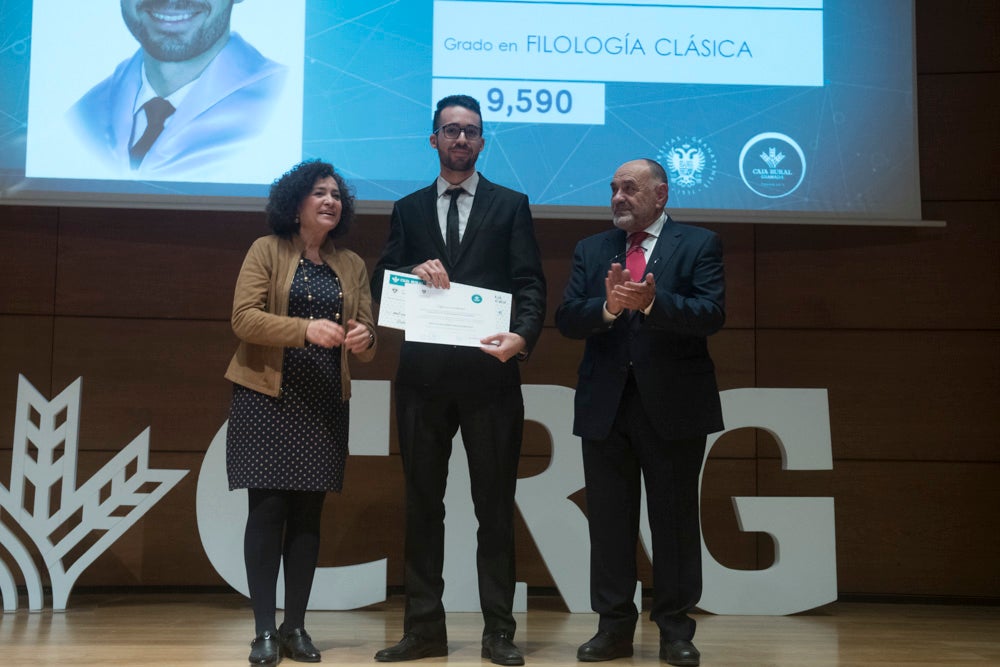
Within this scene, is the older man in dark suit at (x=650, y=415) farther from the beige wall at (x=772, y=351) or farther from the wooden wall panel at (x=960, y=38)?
the wooden wall panel at (x=960, y=38)

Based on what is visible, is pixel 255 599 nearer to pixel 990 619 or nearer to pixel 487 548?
pixel 487 548

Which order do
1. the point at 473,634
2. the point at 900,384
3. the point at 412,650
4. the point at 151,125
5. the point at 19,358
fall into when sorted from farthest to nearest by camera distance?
the point at 900,384
the point at 19,358
the point at 151,125
the point at 473,634
the point at 412,650

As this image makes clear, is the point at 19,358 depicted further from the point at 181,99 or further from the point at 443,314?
the point at 443,314

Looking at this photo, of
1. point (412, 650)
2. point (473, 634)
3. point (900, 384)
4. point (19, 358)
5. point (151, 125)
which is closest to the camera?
point (412, 650)

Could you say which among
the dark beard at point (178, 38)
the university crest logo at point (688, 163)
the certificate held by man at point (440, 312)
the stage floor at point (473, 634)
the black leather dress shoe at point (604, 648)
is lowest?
the stage floor at point (473, 634)

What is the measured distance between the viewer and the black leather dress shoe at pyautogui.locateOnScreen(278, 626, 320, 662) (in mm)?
2637

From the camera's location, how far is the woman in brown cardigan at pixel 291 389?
263 cm

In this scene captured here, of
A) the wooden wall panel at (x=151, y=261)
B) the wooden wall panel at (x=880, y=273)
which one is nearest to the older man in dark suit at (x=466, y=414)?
the wooden wall panel at (x=151, y=261)

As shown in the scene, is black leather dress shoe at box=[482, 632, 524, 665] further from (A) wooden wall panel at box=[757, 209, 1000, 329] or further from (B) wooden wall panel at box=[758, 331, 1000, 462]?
(A) wooden wall panel at box=[757, 209, 1000, 329]

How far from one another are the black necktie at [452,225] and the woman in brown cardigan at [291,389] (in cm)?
31

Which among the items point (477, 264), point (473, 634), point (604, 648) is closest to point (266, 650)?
point (473, 634)

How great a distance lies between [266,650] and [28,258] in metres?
2.37

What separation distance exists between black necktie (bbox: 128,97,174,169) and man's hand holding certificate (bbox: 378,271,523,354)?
1.73m

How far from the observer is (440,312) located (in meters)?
2.65
